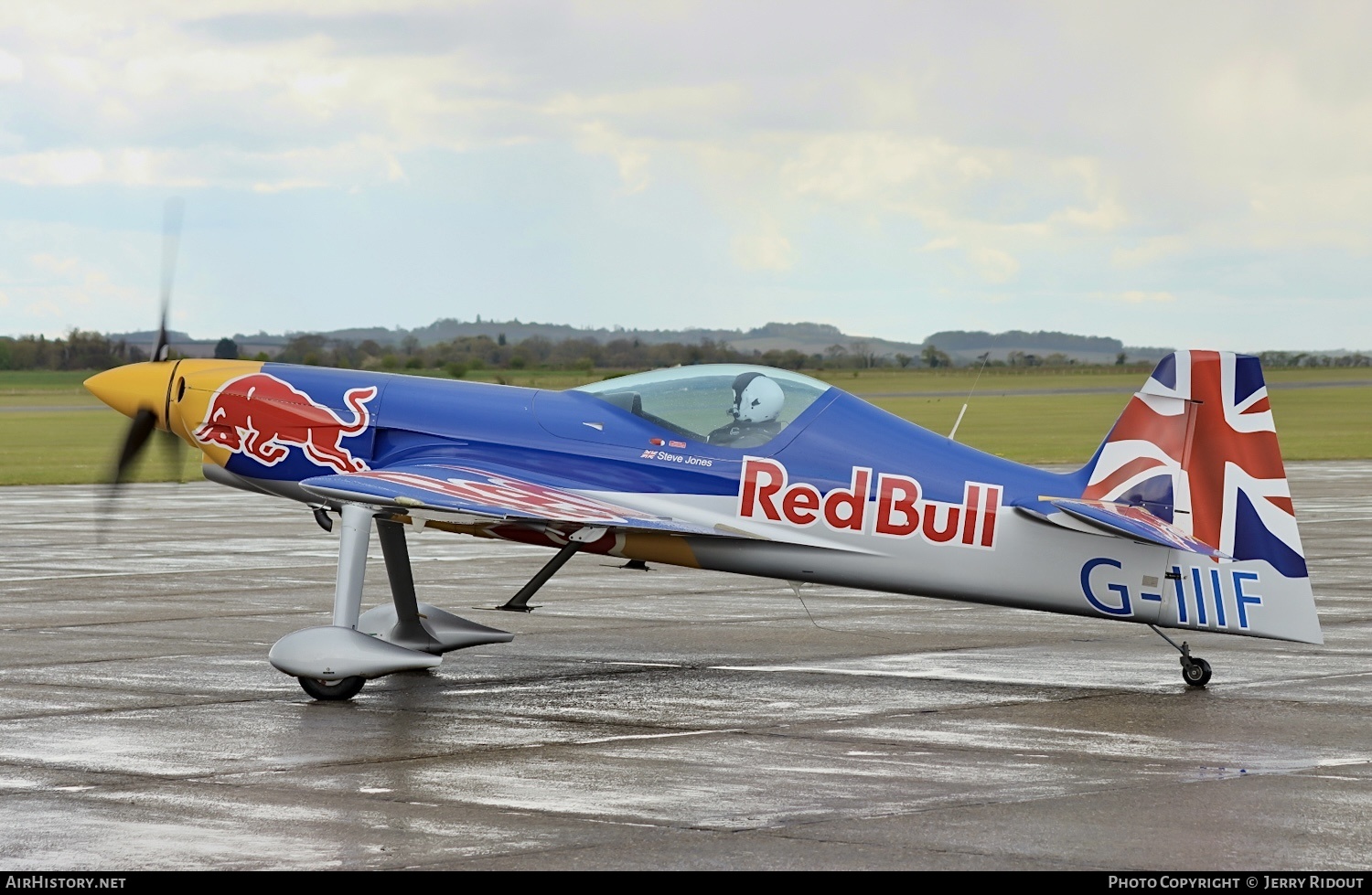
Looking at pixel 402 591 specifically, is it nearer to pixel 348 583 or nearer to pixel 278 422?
pixel 278 422

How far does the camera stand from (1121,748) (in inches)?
370

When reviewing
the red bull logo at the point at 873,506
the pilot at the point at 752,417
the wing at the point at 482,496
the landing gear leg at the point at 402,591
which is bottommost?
the landing gear leg at the point at 402,591

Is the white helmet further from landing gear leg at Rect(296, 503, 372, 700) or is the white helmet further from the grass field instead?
landing gear leg at Rect(296, 503, 372, 700)

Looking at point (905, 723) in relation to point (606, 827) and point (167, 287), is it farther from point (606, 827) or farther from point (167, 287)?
point (167, 287)

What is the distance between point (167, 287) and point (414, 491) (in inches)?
181

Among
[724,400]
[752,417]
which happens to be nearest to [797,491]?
[752,417]

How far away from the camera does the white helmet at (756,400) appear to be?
11.8 metres

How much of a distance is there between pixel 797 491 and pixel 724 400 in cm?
86

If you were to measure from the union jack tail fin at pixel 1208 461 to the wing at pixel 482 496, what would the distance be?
284 cm

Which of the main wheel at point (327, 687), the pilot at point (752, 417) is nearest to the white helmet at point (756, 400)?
the pilot at point (752, 417)

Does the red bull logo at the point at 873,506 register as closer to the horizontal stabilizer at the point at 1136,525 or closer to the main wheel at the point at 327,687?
the horizontal stabilizer at the point at 1136,525

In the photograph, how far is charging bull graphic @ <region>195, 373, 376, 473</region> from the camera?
12.3m

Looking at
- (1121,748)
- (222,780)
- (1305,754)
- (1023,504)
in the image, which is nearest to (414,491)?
(222,780)

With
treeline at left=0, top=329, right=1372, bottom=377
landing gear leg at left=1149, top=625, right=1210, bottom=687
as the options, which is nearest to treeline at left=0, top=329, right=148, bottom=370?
treeline at left=0, top=329, right=1372, bottom=377
